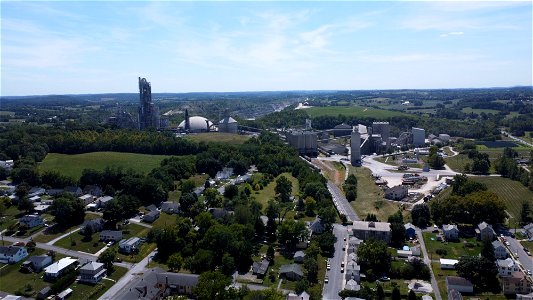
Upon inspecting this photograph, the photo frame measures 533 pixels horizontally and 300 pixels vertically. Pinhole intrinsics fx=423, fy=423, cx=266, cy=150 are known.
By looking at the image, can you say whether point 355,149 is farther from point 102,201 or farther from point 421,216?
point 102,201

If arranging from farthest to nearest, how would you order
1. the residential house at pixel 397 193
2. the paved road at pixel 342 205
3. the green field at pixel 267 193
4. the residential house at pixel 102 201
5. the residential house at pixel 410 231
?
the residential house at pixel 397 193
the green field at pixel 267 193
the residential house at pixel 102 201
the paved road at pixel 342 205
the residential house at pixel 410 231

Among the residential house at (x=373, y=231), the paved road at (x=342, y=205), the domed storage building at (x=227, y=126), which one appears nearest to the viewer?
the residential house at (x=373, y=231)

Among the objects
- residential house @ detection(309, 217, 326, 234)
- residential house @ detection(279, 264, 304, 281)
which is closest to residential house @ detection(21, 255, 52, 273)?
residential house @ detection(279, 264, 304, 281)

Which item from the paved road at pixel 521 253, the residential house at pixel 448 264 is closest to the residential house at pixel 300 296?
the residential house at pixel 448 264

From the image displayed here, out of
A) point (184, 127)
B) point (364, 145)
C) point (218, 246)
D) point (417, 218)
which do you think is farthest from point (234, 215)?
point (184, 127)

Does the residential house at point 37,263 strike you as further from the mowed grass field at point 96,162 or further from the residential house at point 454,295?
the residential house at point 454,295

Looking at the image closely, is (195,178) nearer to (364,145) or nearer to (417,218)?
(417,218)

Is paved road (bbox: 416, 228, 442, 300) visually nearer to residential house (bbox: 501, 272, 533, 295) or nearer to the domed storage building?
residential house (bbox: 501, 272, 533, 295)
